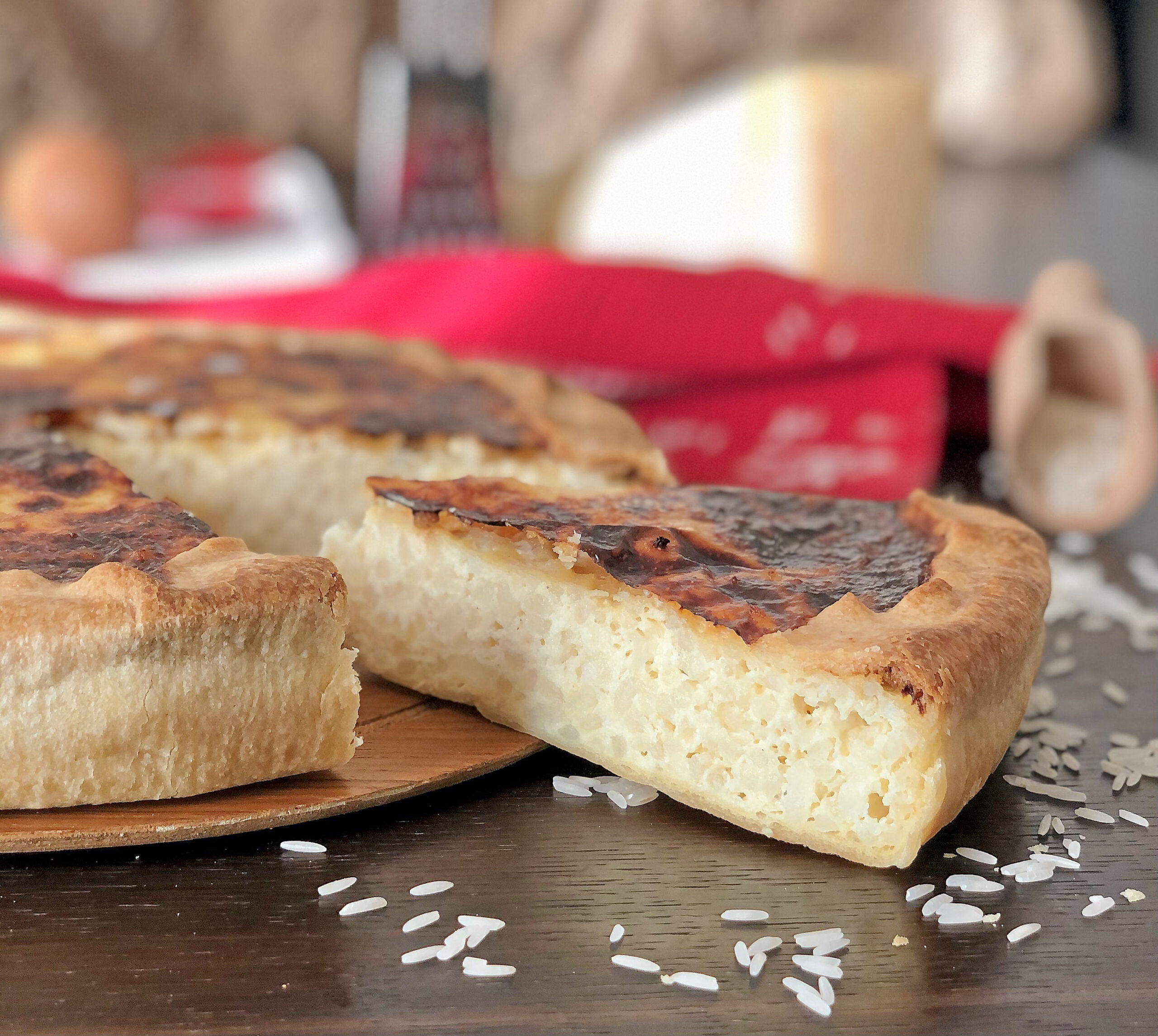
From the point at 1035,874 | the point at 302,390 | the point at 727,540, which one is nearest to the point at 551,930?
the point at 1035,874

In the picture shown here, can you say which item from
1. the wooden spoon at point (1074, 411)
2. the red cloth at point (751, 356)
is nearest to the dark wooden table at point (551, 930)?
the wooden spoon at point (1074, 411)

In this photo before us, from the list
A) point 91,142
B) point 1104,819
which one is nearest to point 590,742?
point 1104,819

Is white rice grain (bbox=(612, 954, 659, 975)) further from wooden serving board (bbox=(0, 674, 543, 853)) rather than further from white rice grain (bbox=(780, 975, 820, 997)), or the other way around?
wooden serving board (bbox=(0, 674, 543, 853))

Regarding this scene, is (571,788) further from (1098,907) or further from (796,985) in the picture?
(1098,907)

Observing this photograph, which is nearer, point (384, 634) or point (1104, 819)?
point (1104, 819)

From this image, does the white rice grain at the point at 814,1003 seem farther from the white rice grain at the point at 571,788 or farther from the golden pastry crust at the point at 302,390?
the golden pastry crust at the point at 302,390

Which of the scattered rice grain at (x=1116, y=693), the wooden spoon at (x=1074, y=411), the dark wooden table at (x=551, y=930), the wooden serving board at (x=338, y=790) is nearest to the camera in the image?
the dark wooden table at (x=551, y=930)

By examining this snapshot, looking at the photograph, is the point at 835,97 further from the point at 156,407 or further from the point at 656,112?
the point at 656,112
